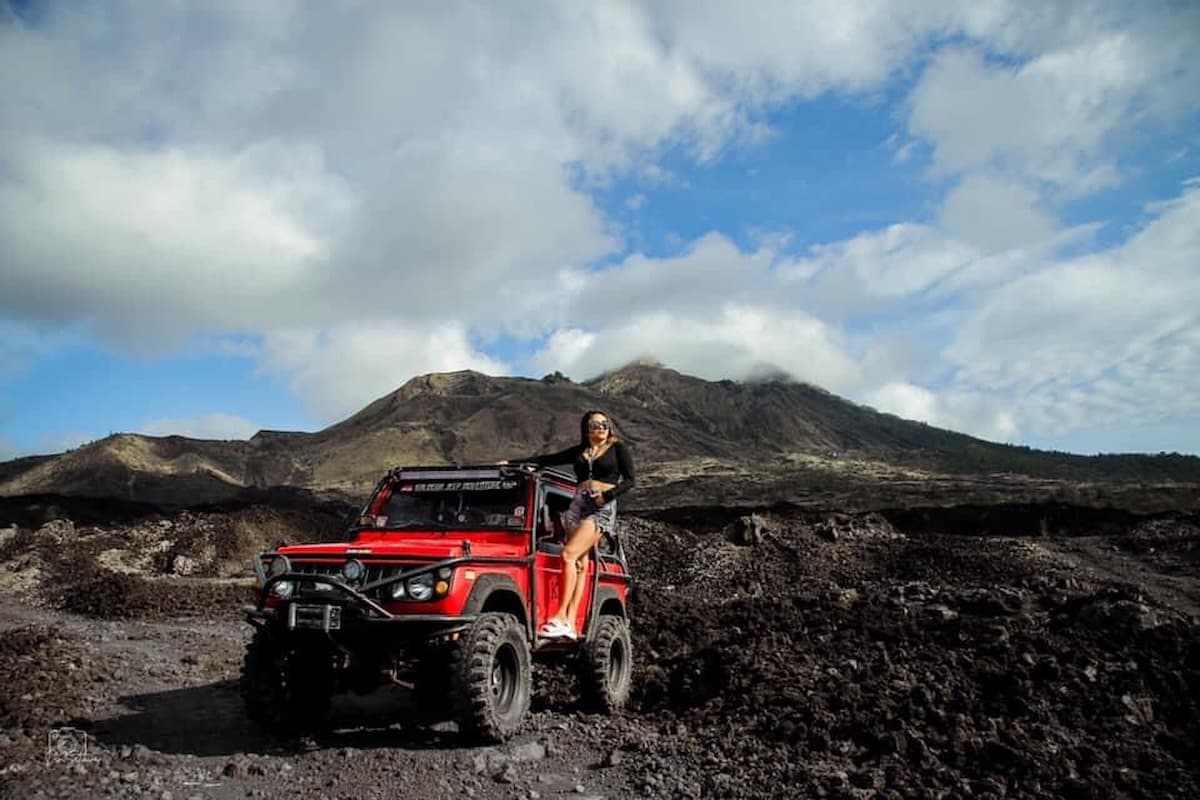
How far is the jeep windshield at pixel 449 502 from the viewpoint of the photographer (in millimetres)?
6973

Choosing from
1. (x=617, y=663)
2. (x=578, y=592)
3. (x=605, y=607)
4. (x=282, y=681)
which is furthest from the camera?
(x=605, y=607)

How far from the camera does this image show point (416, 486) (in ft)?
24.2

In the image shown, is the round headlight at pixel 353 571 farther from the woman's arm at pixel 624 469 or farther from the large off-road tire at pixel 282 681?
the woman's arm at pixel 624 469

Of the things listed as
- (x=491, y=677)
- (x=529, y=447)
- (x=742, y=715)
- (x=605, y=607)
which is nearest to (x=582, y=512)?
(x=605, y=607)

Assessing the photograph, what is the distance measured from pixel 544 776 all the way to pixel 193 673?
5.34 metres

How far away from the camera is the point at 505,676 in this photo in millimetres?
6070

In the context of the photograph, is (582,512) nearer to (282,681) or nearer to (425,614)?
(425,614)

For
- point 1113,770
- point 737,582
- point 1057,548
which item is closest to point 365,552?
point 1113,770

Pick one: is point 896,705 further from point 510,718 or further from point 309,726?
point 309,726

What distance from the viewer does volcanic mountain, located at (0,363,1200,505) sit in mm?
70625

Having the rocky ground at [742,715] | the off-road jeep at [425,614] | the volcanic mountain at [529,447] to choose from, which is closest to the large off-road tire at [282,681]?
the off-road jeep at [425,614]

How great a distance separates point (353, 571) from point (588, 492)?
75.3 inches

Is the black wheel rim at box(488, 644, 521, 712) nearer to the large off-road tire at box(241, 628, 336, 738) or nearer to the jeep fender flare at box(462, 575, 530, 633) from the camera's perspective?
the jeep fender flare at box(462, 575, 530, 633)

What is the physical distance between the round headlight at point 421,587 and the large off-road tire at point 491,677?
362mm
